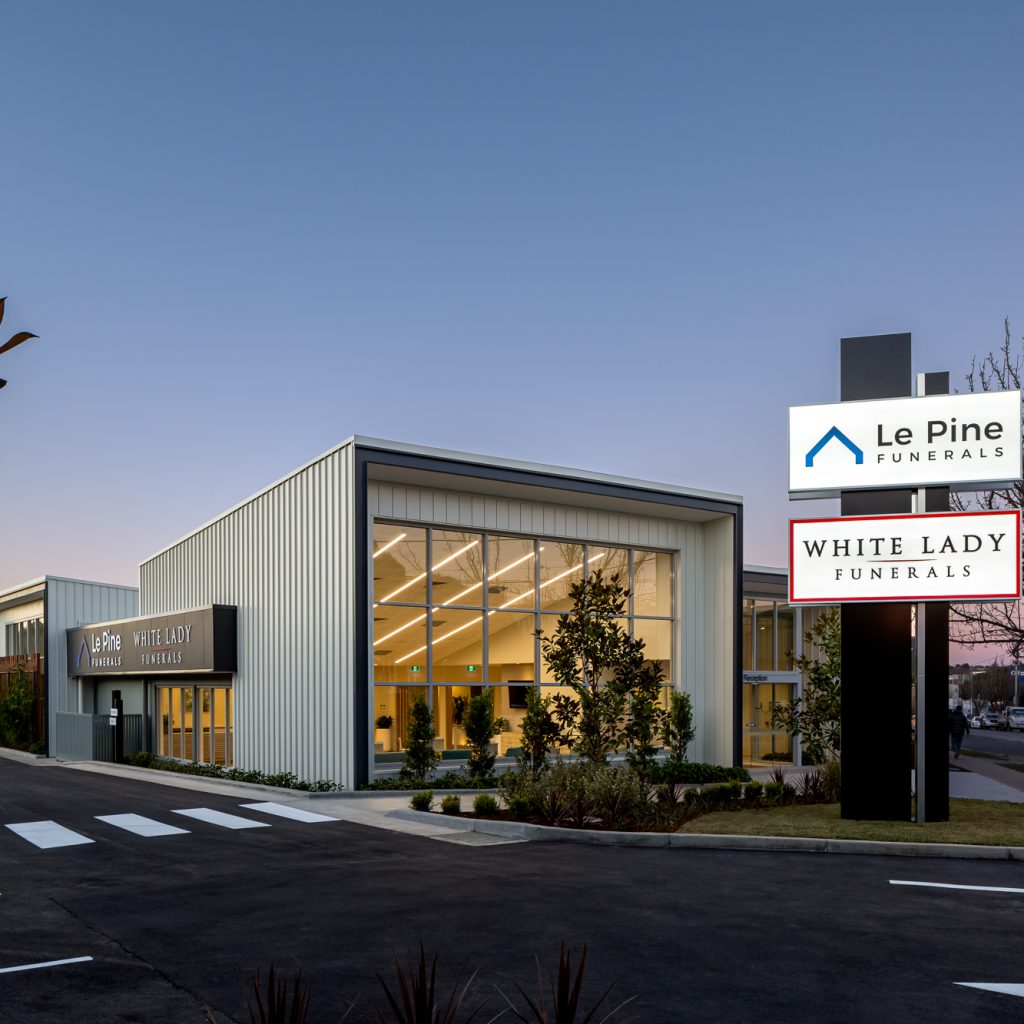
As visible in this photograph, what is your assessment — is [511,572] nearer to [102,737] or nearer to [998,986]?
[102,737]

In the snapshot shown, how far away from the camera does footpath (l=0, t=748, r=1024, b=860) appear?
13.0 metres

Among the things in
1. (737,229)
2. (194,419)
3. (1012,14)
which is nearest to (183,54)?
(1012,14)

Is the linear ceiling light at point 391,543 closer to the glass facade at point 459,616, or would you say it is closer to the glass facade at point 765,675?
the glass facade at point 459,616

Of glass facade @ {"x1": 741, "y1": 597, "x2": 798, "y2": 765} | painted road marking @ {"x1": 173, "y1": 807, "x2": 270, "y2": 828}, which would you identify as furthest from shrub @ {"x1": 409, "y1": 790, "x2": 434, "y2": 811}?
glass facade @ {"x1": 741, "y1": 597, "x2": 798, "y2": 765}

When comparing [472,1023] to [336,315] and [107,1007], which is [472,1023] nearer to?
[107,1007]

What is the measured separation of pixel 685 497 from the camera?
2636 centimetres

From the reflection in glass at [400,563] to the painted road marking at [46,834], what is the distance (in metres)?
7.93

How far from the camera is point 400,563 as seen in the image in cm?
2245

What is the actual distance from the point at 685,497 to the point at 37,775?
60.9 feet

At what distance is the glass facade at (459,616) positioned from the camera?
22.0 meters

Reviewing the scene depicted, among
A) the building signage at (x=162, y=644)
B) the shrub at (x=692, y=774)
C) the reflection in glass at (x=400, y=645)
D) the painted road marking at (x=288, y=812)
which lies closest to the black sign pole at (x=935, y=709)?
the shrub at (x=692, y=774)

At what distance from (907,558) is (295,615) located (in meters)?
13.0

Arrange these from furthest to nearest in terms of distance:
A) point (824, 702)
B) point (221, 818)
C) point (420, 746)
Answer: point (420, 746) < point (824, 702) < point (221, 818)

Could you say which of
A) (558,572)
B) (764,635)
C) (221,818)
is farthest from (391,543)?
(764,635)
